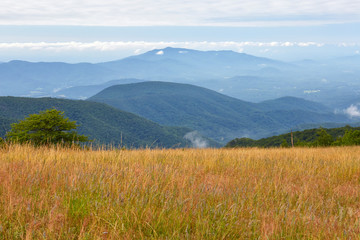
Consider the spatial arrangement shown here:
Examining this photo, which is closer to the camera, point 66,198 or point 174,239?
point 174,239

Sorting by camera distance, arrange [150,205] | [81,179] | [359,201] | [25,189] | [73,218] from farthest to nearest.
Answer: [359,201]
[81,179]
[25,189]
[150,205]
[73,218]

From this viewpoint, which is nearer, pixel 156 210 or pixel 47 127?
pixel 156 210

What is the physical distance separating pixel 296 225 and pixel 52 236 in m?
2.21

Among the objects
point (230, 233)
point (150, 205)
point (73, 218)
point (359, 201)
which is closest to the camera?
point (230, 233)

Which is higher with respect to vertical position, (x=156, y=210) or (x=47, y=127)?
(x=156, y=210)

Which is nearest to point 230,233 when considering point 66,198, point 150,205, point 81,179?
point 150,205

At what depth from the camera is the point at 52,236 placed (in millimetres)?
2627

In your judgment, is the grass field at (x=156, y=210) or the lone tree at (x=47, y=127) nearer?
the grass field at (x=156, y=210)

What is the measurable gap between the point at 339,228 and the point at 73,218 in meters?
2.56

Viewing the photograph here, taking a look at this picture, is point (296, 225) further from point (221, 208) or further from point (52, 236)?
point (52, 236)

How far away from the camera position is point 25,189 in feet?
12.4

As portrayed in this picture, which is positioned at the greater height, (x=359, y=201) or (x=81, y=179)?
(x=81, y=179)

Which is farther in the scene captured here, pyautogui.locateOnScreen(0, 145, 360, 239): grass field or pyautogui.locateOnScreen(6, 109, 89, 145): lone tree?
pyautogui.locateOnScreen(6, 109, 89, 145): lone tree

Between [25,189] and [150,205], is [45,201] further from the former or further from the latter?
[150,205]
